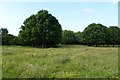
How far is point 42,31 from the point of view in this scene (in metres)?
81.6

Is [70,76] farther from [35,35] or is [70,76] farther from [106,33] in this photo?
[106,33]

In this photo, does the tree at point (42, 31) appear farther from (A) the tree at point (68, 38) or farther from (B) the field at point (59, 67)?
(B) the field at point (59, 67)

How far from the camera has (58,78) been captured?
1280 centimetres

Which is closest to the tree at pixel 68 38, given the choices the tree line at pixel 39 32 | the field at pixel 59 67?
the tree line at pixel 39 32

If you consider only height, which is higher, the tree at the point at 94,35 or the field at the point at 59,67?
the tree at the point at 94,35

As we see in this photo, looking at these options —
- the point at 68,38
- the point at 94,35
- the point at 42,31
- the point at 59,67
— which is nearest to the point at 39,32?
the point at 42,31

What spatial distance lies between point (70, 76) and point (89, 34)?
10594cm

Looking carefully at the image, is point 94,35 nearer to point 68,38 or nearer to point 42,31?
point 68,38

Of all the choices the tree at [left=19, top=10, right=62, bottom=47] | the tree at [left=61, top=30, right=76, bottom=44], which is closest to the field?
the tree at [left=19, top=10, right=62, bottom=47]

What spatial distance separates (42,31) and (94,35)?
39.8 m

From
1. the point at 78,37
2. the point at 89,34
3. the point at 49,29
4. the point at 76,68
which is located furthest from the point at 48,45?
the point at 76,68

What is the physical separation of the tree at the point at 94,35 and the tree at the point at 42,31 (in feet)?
108

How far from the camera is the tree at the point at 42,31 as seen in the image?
8057 cm

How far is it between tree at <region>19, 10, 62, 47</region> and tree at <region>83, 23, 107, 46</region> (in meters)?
32.8
